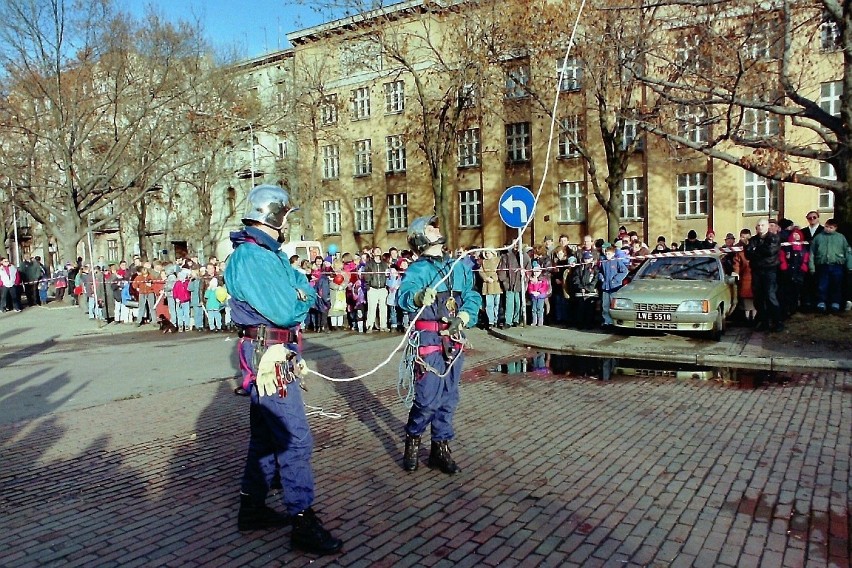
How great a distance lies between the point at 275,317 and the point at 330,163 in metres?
40.9

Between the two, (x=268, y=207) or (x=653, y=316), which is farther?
(x=653, y=316)

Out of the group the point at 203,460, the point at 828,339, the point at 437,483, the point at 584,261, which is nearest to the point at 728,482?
the point at 437,483

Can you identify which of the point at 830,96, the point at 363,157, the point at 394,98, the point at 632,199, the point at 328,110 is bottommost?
the point at 632,199

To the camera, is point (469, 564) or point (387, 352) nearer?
point (469, 564)

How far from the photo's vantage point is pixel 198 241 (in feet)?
153

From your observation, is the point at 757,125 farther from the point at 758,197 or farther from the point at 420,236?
the point at 420,236

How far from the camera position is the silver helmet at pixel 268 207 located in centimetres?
452

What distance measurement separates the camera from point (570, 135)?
2428cm

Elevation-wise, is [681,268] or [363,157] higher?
[363,157]

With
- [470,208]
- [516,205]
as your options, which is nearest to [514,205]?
[516,205]

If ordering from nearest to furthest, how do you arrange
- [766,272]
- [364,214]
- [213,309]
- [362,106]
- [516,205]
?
[766,272], [516,205], [213,309], [362,106], [364,214]

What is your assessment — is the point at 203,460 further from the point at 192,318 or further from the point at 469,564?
the point at 192,318

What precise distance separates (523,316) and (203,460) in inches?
398

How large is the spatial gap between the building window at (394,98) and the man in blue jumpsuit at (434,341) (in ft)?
99.4
